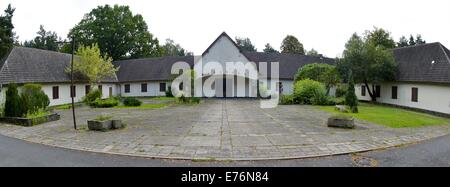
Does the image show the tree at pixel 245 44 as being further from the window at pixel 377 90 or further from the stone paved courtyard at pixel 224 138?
the stone paved courtyard at pixel 224 138

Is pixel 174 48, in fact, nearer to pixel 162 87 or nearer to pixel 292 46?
pixel 292 46

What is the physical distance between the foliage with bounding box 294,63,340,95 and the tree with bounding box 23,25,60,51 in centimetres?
5809

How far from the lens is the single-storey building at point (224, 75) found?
80.2 feet

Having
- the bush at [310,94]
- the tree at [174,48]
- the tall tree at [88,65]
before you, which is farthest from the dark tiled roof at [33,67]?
the tree at [174,48]

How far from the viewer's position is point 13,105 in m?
16.1

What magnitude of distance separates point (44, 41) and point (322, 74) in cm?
7218

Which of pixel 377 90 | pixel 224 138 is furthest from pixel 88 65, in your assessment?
pixel 377 90

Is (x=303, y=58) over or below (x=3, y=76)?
over

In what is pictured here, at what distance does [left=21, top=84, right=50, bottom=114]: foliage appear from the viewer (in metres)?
16.1

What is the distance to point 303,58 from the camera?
4253 cm

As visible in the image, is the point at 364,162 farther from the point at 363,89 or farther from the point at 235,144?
the point at 363,89

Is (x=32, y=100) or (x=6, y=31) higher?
(x=6, y=31)

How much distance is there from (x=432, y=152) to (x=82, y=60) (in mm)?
32056
